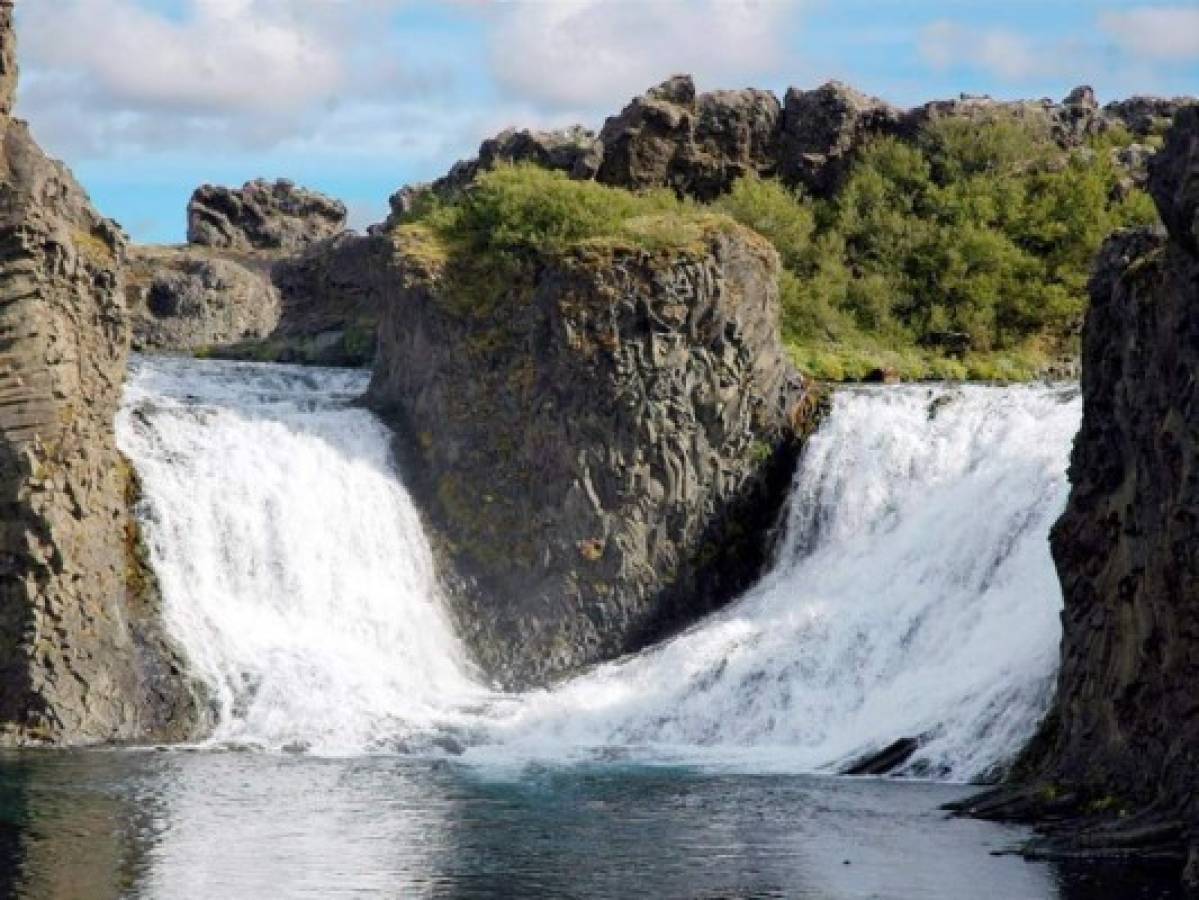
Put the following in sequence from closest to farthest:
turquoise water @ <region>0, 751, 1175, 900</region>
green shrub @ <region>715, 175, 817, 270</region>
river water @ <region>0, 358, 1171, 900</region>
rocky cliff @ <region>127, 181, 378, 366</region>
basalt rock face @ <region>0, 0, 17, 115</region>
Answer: turquoise water @ <region>0, 751, 1175, 900</region>
river water @ <region>0, 358, 1171, 900</region>
basalt rock face @ <region>0, 0, 17, 115</region>
green shrub @ <region>715, 175, 817, 270</region>
rocky cliff @ <region>127, 181, 378, 366</region>

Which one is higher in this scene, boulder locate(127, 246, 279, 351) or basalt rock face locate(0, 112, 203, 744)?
boulder locate(127, 246, 279, 351)

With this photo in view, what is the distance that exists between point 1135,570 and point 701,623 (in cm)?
1963

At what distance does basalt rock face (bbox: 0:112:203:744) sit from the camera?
44.4m

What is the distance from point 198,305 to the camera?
91562mm

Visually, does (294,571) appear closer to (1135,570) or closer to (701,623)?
(701,623)

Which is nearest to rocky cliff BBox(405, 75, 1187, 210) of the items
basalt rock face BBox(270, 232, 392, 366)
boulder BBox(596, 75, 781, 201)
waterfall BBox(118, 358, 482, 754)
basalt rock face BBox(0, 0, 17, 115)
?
boulder BBox(596, 75, 781, 201)

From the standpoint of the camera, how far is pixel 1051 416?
51250mm

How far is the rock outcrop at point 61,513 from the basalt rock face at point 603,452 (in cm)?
907

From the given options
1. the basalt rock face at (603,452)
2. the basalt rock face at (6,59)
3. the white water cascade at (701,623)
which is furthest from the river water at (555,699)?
the basalt rock face at (6,59)

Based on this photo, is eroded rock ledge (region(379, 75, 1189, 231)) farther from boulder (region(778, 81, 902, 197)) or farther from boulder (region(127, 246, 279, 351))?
boulder (region(127, 246, 279, 351))

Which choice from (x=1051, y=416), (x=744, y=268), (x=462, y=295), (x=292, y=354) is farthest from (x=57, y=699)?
(x=292, y=354)

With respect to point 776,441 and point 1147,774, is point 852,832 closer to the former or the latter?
point 1147,774

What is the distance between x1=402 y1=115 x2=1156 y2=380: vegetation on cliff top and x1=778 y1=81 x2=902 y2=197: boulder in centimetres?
77

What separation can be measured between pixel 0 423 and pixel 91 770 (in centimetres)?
873
